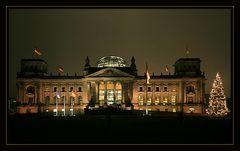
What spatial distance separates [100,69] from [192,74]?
2929 cm

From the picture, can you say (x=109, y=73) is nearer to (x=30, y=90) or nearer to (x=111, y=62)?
(x=111, y=62)

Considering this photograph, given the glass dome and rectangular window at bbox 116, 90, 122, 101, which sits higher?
the glass dome

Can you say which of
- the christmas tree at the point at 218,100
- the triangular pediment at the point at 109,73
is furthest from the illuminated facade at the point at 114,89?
the christmas tree at the point at 218,100

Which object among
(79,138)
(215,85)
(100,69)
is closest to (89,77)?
(100,69)

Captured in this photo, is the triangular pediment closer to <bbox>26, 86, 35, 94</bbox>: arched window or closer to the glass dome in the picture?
the glass dome

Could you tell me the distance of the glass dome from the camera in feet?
432

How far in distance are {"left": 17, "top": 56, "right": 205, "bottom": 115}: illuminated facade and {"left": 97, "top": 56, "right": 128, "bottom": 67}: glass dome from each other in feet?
1.06

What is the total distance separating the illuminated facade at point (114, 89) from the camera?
12150 cm

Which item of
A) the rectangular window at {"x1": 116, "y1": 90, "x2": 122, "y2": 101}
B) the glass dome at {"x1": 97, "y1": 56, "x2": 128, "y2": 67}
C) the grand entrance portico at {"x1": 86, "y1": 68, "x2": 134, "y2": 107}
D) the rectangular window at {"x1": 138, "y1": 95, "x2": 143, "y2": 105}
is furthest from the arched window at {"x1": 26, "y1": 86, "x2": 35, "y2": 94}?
the rectangular window at {"x1": 138, "y1": 95, "x2": 143, "y2": 105}

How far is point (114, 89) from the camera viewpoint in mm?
123375

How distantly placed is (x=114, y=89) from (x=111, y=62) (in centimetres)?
1184

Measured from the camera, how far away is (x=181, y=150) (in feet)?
76.5
